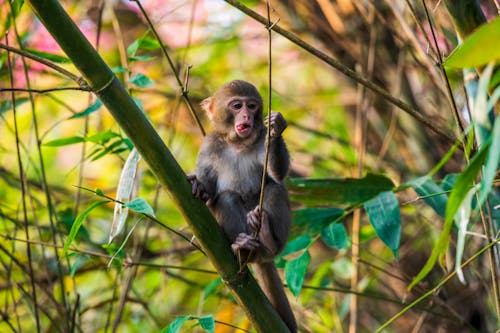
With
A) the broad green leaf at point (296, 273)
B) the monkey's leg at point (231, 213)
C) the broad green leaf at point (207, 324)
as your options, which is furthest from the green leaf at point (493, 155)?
the monkey's leg at point (231, 213)

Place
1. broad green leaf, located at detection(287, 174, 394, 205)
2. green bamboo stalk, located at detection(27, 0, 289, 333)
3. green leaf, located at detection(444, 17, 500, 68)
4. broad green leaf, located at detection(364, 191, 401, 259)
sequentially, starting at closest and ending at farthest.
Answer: green leaf, located at detection(444, 17, 500, 68)
green bamboo stalk, located at detection(27, 0, 289, 333)
broad green leaf, located at detection(364, 191, 401, 259)
broad green leaf, located at detection(287, 174, 394, 205)

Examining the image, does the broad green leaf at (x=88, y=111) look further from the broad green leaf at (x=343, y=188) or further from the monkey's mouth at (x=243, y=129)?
the broad green leaf at (x=343, y=188)

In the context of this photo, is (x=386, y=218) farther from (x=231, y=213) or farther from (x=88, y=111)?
(x=88, y=111)

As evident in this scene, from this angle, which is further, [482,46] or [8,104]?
[8,104]

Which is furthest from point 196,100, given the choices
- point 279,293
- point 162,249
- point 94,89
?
point 94,89

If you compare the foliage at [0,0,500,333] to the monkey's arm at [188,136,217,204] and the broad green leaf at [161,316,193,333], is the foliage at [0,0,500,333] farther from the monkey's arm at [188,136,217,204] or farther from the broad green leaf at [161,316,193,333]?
the monkey's arm at [188,136,217,204]

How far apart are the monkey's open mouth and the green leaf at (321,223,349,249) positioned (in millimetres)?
779

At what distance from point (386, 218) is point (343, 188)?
0.45 metres

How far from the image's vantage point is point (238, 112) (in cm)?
414

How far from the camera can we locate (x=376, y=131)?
5.96 m

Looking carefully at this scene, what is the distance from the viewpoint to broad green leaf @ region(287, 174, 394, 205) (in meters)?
3.62

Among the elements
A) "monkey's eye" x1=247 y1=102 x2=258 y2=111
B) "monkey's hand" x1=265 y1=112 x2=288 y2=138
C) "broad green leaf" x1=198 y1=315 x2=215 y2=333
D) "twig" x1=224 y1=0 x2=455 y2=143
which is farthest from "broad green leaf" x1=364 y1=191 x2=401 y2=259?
"monkey's eye" x1=247 y1=102 x2=258 y2=111

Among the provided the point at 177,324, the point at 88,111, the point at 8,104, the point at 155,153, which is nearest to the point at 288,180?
the point at 88,111

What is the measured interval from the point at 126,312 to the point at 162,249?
2.38ft
